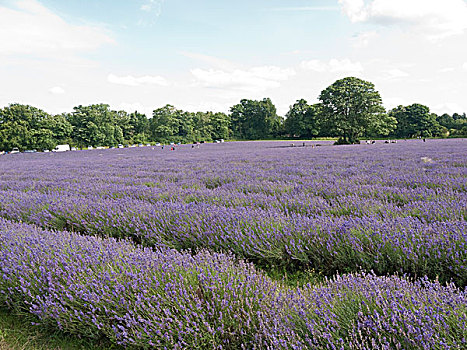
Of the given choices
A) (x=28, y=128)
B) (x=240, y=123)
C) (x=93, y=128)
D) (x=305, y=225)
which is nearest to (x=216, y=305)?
(x=305, y=225)

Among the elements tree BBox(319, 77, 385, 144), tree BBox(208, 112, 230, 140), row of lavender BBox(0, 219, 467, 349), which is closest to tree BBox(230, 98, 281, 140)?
tree BBox(208, 112, 230, 140)

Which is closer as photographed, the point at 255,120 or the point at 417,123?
the point at 417,123

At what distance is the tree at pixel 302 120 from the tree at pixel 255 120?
704cm

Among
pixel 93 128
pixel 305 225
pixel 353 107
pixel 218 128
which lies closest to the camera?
pixel 305 225

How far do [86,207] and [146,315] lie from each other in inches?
117

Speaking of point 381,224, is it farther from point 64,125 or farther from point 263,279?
point 64,125

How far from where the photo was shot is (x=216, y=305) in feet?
5.62

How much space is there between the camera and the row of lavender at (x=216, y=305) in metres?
1.34

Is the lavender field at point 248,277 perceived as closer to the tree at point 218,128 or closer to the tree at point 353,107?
the tree at point 353,107

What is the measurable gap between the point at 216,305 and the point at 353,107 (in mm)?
40039

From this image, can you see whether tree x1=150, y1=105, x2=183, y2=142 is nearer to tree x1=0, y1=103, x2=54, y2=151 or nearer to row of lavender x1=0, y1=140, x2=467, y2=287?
tree x1=0, y1=103, x2=54, y2=151

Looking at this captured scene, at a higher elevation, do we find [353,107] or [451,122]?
[353,107]

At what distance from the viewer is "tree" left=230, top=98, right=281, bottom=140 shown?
73.0m

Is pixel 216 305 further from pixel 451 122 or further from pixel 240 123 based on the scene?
pixel 240 123
